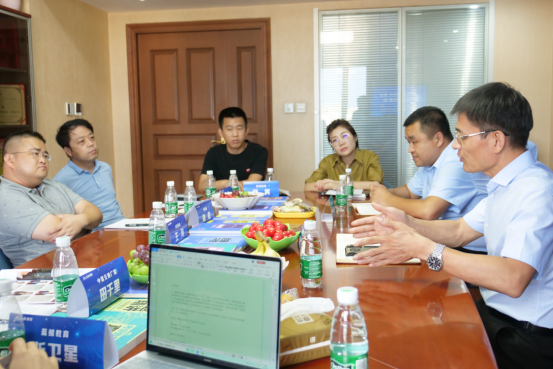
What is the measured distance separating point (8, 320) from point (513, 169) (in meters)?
1.43

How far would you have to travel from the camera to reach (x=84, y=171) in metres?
2.82

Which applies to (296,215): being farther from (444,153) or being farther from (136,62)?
(136,62)

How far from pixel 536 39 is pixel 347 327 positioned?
4611mm

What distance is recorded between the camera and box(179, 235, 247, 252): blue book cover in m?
1.63

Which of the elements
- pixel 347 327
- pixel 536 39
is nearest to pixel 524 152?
pixel 347 327

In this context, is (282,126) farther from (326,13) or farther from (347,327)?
(347,327)

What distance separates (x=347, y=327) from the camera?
0.74 meters

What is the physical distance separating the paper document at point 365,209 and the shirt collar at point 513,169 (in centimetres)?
89

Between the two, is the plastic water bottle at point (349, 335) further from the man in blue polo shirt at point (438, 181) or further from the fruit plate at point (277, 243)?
the man in blue polo shirt at point (438, 181)

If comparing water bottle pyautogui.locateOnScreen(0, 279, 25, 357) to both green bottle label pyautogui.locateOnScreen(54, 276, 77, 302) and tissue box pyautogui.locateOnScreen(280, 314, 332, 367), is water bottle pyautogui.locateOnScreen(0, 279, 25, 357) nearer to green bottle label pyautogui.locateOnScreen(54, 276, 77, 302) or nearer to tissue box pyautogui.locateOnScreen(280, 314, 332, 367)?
green bottle label pyautogui.locateOnScreen(54, 276, 77, 302)

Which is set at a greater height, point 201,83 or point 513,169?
point 201,83

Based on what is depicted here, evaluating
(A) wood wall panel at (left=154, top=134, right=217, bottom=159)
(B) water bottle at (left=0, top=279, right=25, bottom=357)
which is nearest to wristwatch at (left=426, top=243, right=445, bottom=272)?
(B) water bottle at (left=0, top=279, right=25, bottom=357)

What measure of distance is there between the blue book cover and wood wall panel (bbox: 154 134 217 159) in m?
3.10

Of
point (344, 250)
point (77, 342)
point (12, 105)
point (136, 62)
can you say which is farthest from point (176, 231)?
point (136, 62)
